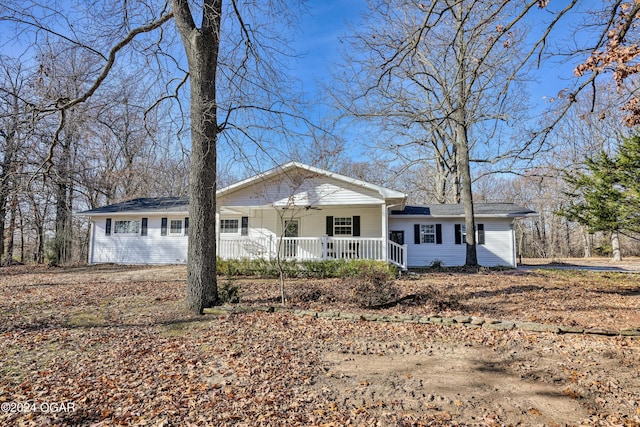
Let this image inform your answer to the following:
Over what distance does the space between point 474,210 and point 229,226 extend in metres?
12.6

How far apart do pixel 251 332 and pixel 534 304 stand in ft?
20.2

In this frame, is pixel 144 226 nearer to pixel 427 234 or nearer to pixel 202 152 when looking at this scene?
pixel 202 152

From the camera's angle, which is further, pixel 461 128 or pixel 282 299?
pixel 461 128

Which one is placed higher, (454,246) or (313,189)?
(313,189)

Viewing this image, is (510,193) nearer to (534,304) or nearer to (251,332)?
(534,304)

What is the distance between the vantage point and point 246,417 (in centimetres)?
306

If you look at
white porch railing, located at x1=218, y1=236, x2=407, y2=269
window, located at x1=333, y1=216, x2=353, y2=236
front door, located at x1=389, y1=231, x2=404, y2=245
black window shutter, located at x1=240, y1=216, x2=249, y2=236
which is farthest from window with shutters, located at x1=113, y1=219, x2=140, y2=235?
front door, located at x1=389, y1=231, x2=404, y2=245

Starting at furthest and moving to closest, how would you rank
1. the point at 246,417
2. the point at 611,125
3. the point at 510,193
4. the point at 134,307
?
the point at 510,193 < the point at 611,125 < the point at 134,307 < the point at 246,417

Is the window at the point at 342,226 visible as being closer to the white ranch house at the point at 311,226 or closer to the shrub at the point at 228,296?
the white ranch house at the point at 311,226

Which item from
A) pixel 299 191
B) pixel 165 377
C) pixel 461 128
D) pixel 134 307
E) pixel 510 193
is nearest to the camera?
pixel 165 377

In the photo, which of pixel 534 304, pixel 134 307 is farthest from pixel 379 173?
pixel 134 307

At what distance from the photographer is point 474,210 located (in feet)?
58.6

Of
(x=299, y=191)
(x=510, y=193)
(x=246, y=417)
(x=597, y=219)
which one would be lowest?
(x=246, y=417)

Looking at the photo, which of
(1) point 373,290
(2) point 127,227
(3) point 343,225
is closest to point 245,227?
(3) point 343,225
